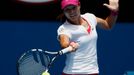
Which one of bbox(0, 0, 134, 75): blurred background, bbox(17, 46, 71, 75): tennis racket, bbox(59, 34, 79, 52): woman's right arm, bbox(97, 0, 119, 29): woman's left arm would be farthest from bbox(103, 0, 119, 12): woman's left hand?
bbox(0, 0, 134, 75): blurred background

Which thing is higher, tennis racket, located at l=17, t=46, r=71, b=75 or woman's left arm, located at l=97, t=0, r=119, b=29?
woman's left arm, located at l=97, t=0, r=119, b=29

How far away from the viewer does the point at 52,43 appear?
6082mm

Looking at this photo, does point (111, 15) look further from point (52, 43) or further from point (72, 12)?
point (52, 43)

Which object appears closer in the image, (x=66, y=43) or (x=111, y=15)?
(x=66, y=43)

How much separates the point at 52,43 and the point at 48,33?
124 mm

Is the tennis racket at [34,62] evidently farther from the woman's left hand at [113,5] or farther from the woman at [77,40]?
the woman's left hand at [113,5]

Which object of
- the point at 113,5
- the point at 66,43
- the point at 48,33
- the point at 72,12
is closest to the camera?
the point at 66,43

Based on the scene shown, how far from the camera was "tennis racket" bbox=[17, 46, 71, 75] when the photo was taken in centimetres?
432

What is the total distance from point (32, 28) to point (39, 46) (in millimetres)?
221

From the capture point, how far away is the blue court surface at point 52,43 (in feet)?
19.7

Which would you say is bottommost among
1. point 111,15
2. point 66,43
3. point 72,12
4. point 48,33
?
point 48,33

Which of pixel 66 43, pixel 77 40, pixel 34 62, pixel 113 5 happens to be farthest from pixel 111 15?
pixel 34 62

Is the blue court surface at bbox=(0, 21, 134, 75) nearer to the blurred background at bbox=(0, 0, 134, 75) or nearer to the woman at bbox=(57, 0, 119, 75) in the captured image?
the blurred background at bbox=(0, 0, 134, 75)

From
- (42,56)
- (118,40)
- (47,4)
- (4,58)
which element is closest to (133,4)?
(118,40)
